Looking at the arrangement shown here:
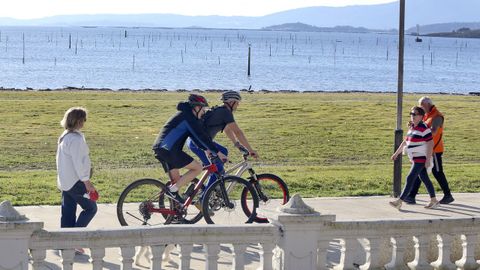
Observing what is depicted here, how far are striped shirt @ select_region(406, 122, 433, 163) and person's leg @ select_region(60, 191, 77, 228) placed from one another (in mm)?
4938

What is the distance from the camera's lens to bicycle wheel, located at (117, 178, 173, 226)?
33.8 ft

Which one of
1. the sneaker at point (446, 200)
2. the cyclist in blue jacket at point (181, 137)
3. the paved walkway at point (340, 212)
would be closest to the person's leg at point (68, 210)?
the paved walkway at point (340, 212)

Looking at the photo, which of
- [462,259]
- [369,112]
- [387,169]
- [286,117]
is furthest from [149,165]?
[369,112]

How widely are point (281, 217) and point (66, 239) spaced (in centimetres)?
175

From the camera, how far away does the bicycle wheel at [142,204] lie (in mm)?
10312

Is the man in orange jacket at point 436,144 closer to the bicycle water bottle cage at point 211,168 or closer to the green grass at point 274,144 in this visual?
the green grass at point 274,144

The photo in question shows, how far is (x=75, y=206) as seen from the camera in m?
9.55

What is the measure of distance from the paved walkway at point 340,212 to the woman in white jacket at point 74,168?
47 cm

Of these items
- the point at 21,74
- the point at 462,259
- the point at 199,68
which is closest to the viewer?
the point at 462,259

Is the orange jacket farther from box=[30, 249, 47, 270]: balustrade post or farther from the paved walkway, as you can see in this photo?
box=[30, 249, 47, 270]: balustrade post

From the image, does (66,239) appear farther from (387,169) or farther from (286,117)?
(286,117)

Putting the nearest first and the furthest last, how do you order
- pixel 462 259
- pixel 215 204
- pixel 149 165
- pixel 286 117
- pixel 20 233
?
pixel 20 233, pixel 462 259, pixel 215 204, pixel 149 165, pixel 286 117

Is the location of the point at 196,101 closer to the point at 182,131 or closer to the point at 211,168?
the point at 182,131

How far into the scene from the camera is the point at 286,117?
3078cm
